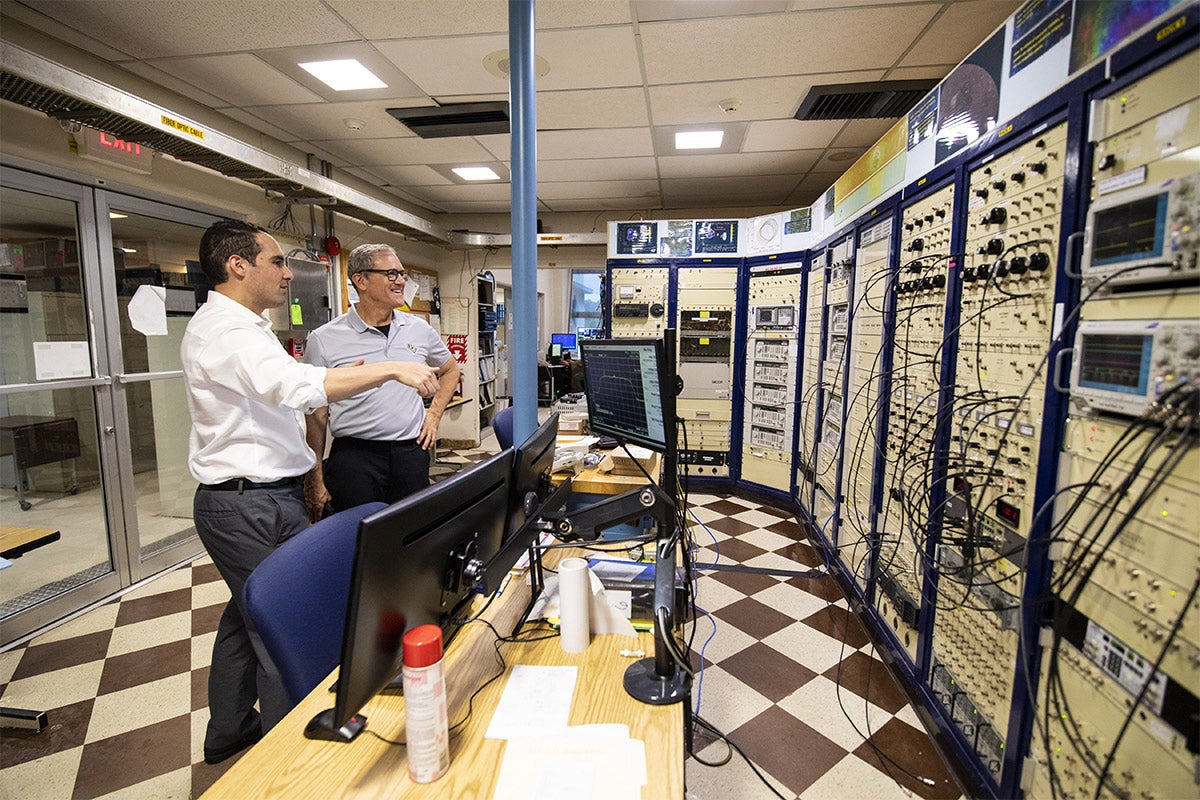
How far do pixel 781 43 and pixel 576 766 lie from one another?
308 cm

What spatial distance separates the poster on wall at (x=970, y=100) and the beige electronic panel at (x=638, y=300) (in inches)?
110

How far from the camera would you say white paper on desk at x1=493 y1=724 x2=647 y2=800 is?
792 mm

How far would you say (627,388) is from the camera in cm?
158

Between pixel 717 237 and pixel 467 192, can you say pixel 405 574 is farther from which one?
pixel 467 192

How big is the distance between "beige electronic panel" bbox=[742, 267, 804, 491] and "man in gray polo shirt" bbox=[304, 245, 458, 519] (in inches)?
115

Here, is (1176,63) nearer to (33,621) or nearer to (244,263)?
(244,263)

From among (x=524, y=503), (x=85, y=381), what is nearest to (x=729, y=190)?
(x=524, y=503)

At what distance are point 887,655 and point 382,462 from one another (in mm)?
2401

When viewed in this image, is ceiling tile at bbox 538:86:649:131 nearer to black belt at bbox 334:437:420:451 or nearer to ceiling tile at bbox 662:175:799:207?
ceiling tile at bbox 662:175:799:207

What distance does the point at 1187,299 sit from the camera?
101 cm

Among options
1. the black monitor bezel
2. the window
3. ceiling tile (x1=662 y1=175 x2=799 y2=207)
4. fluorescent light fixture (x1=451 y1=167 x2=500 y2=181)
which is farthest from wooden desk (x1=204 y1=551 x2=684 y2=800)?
the window

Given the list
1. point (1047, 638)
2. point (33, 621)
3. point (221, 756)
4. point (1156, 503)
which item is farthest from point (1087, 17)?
point (33, 621)

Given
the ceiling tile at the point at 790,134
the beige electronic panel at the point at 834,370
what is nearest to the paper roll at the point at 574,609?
the beige electronic panel at the point at 834,370

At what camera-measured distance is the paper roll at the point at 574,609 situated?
3.70ft
